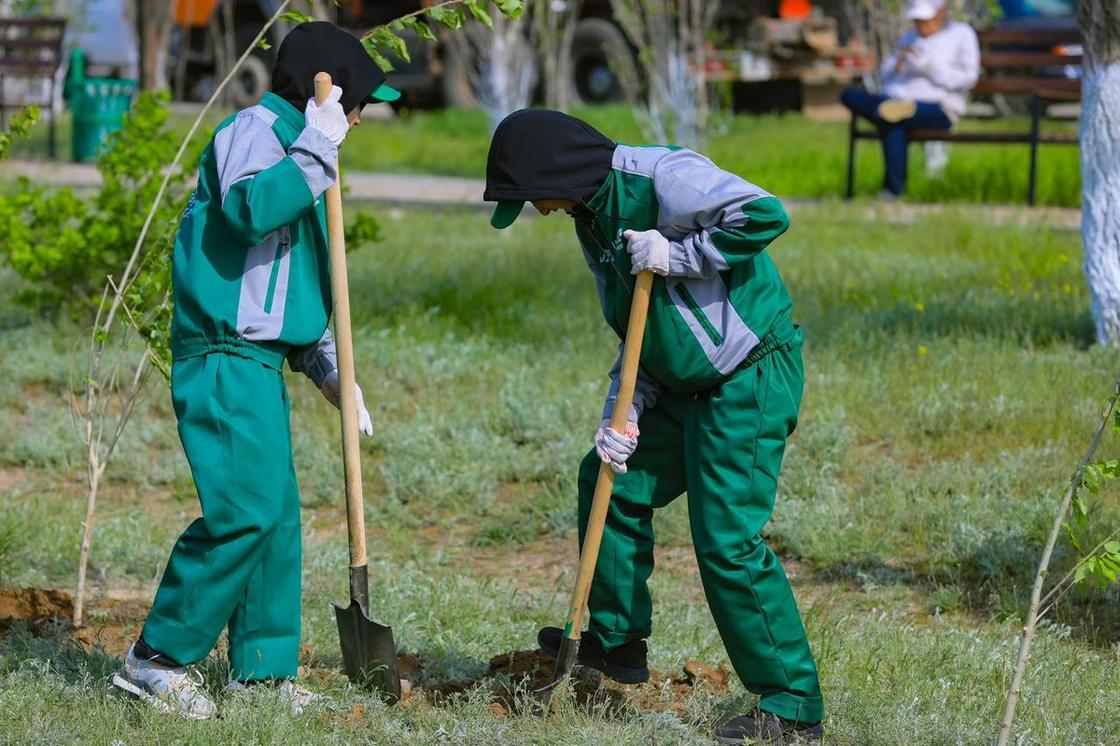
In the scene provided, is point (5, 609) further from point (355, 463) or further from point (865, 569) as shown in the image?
point (865, 569)

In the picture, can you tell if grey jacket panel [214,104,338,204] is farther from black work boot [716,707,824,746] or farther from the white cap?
the white cap

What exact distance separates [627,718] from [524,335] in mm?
3926

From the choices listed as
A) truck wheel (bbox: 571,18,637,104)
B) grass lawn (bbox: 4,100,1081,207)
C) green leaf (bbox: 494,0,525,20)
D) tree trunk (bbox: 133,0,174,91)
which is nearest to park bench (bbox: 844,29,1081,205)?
grass lawn (bbox: 4,100,1081,207)

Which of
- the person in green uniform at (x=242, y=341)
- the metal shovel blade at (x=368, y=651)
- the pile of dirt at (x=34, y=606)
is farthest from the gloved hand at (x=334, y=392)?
the pile of dirt at (x=34, y=606)

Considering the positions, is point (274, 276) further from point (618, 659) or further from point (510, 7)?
point (618, 659)

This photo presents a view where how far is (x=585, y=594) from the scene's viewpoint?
136 inches

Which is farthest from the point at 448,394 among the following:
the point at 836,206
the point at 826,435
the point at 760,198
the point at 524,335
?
the point at 836,206

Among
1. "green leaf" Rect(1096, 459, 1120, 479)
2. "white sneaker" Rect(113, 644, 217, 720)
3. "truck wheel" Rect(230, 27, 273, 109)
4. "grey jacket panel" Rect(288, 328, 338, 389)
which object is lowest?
"white sneaker" Rect(113, 644, 217, 720)

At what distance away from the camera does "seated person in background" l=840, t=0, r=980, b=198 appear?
1142 centimetres

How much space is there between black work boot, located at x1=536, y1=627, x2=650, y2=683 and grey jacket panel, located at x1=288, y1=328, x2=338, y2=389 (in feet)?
2.78

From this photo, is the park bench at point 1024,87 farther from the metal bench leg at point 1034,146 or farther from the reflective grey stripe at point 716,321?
the reflective grey stripe at point 716,321

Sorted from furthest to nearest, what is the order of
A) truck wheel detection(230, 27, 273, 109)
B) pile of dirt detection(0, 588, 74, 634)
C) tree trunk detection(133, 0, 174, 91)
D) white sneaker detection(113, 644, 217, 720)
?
truck wheel detection(230, 27, 273, 109)
tree trunk detection(133, 0, 174, 91)
pile of dirt detection(0, 588, 74, 634)
white sneaker detection(113, 644, 217, 720)

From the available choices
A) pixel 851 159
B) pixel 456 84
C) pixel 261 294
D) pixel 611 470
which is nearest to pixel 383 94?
pixel 261 294

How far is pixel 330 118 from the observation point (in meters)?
3.33
